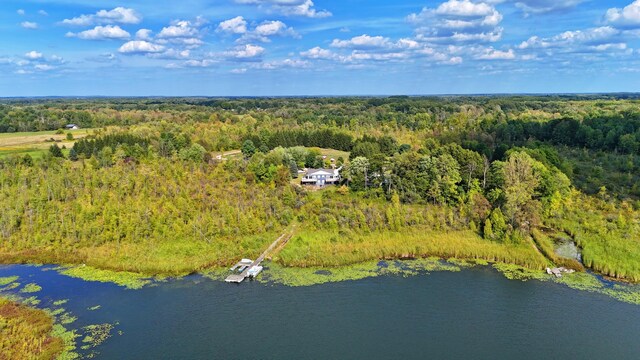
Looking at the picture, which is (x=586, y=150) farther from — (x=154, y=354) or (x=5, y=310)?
(x=5, y=310)

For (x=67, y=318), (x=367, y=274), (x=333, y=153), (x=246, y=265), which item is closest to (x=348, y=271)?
(x=367, y=274)

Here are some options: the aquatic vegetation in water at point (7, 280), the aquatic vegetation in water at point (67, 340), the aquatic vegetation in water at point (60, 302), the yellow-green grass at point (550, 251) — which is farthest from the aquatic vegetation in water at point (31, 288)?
the yellow-green grass at point (550, 251)

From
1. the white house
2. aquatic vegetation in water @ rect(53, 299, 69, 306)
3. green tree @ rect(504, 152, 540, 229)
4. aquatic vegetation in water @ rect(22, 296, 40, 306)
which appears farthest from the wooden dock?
green tree @ rect(504, 152, 540, 229)

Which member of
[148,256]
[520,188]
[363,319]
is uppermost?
[520,188]

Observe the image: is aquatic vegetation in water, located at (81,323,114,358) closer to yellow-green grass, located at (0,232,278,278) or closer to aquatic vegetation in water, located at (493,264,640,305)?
yellow-green grass, located at (0,232,278,278)

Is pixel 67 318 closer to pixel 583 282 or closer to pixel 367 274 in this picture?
pixel 367 274
